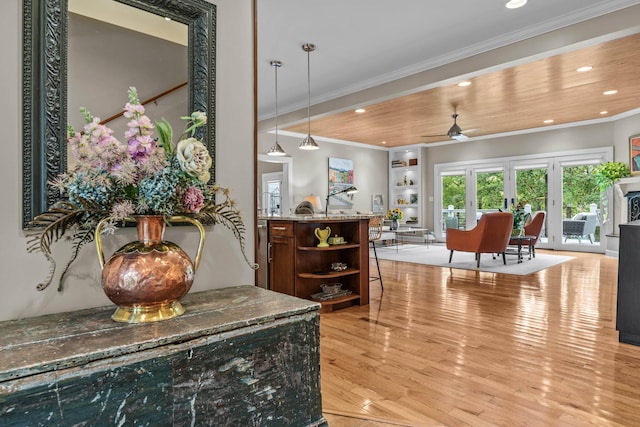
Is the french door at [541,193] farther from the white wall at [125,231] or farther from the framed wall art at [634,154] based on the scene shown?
the white wall at [125,231]

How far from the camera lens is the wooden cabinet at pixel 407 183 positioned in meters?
10.4

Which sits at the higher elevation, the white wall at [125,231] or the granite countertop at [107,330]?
the white wall at [125,231]

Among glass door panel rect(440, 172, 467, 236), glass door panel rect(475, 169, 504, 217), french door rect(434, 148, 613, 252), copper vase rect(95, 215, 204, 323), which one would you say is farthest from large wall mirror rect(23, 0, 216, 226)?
glass door panel rect(440, 172, 467, 236)

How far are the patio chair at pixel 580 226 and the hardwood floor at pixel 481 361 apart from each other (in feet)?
13.8

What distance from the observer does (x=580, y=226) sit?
7988 millimetres

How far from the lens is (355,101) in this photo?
5750 millimetres

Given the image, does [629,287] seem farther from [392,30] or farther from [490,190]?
[490,190]

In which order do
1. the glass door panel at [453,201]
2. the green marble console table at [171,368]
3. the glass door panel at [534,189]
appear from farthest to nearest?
the glass door panel at [453,201] < the glass door panel at [534,189] < the green marble console table at [171,368]

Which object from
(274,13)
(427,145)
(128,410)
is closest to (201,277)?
(128,410)

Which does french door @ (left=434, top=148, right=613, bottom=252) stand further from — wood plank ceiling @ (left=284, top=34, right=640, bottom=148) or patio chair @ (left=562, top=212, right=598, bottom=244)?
wood plank ceiling @ (left=284, top=34, right=640, bottom=148)

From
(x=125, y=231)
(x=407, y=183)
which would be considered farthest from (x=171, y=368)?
(x=407, y=183)

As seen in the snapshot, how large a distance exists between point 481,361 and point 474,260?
15.3 feet

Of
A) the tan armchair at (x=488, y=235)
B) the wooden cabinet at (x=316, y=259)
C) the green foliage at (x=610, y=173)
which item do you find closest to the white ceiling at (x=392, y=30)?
the wooden cabinet at (x=316, y=259)

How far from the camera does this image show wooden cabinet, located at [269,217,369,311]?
12.1ft
